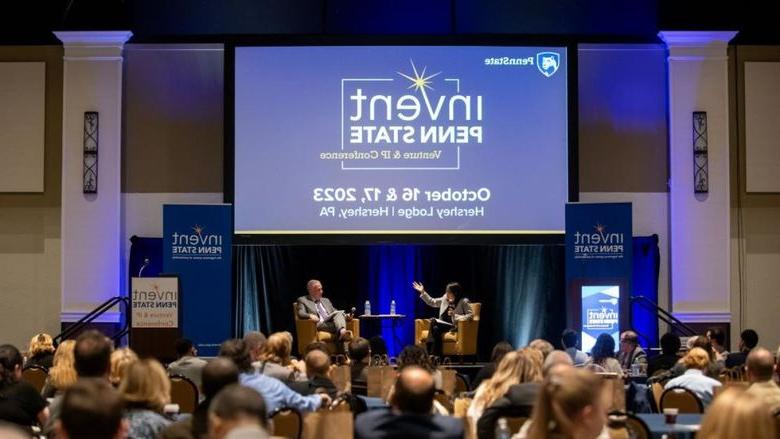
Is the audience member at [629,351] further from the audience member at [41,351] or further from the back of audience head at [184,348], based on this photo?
the audience member at [41,351]

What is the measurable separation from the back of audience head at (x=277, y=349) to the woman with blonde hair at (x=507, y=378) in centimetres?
211

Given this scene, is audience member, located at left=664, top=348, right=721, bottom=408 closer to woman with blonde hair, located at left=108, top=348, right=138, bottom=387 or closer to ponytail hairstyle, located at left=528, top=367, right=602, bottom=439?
woman with blonde hair, located at left=108, top=348, right=138, bottom=387

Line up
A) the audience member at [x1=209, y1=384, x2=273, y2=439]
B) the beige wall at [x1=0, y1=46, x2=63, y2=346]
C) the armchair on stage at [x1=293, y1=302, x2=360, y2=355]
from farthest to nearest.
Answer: the beige wall at [x1=0, y1=46, x2=63, y2=346] → the armchair on stage at [x1=293, y1=302, x2=360, y2=355] → the audience member at [x1=209, y1=384, x2=273, y2=439]

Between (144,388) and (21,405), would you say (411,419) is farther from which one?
(21,405)

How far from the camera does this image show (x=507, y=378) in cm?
648

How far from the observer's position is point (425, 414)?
4250 millimetres

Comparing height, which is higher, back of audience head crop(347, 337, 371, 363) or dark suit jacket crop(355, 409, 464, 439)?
dark suit jacket crop(355, 409, 464, 439)

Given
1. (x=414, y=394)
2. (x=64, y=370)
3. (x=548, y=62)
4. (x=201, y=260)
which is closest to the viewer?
(x=414, y=394)

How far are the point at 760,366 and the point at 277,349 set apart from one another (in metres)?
3.39

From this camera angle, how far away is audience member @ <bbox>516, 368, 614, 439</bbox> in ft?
12.2

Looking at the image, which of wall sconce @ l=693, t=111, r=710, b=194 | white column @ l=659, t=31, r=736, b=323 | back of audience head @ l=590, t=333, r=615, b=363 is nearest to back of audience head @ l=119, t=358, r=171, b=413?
back of audience head @ l=590, t=333, r=615, b=363

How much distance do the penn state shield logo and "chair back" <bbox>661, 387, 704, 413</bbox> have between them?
7.37 meters

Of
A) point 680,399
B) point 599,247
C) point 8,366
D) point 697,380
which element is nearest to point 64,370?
point 8,366

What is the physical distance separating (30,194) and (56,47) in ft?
6.49
